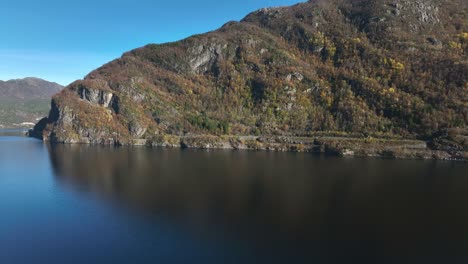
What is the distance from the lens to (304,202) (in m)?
54.7

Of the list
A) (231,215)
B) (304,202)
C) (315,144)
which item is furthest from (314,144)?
(231,215)

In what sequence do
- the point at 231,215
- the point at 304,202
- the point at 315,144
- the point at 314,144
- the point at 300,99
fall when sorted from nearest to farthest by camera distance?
the point at 231,215 < the point at 304,202 < the point at 315,144 < the point at 314,144 < the point at 300,99

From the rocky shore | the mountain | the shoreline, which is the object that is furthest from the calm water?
the mountain

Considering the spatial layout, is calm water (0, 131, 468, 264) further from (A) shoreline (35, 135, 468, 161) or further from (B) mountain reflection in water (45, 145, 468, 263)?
(A) shoreline (35, 135, 468, 161)

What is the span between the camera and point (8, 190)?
63719mm

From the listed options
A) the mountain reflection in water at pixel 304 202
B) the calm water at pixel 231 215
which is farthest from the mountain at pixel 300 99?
the calm water at pixel 231 215

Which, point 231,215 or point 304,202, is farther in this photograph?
point 304,202

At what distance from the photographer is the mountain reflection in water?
38.4 metres

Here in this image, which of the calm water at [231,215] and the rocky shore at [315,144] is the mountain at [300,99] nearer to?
the rocky shore at [315,144]

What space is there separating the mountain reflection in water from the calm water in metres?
0.22

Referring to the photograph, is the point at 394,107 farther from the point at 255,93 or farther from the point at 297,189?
the point at 297,189

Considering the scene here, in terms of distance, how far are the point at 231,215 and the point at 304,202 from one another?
47.9ft

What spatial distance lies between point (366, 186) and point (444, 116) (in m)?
Result: 90.0

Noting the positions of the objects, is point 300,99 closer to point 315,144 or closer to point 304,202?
point 315,144
